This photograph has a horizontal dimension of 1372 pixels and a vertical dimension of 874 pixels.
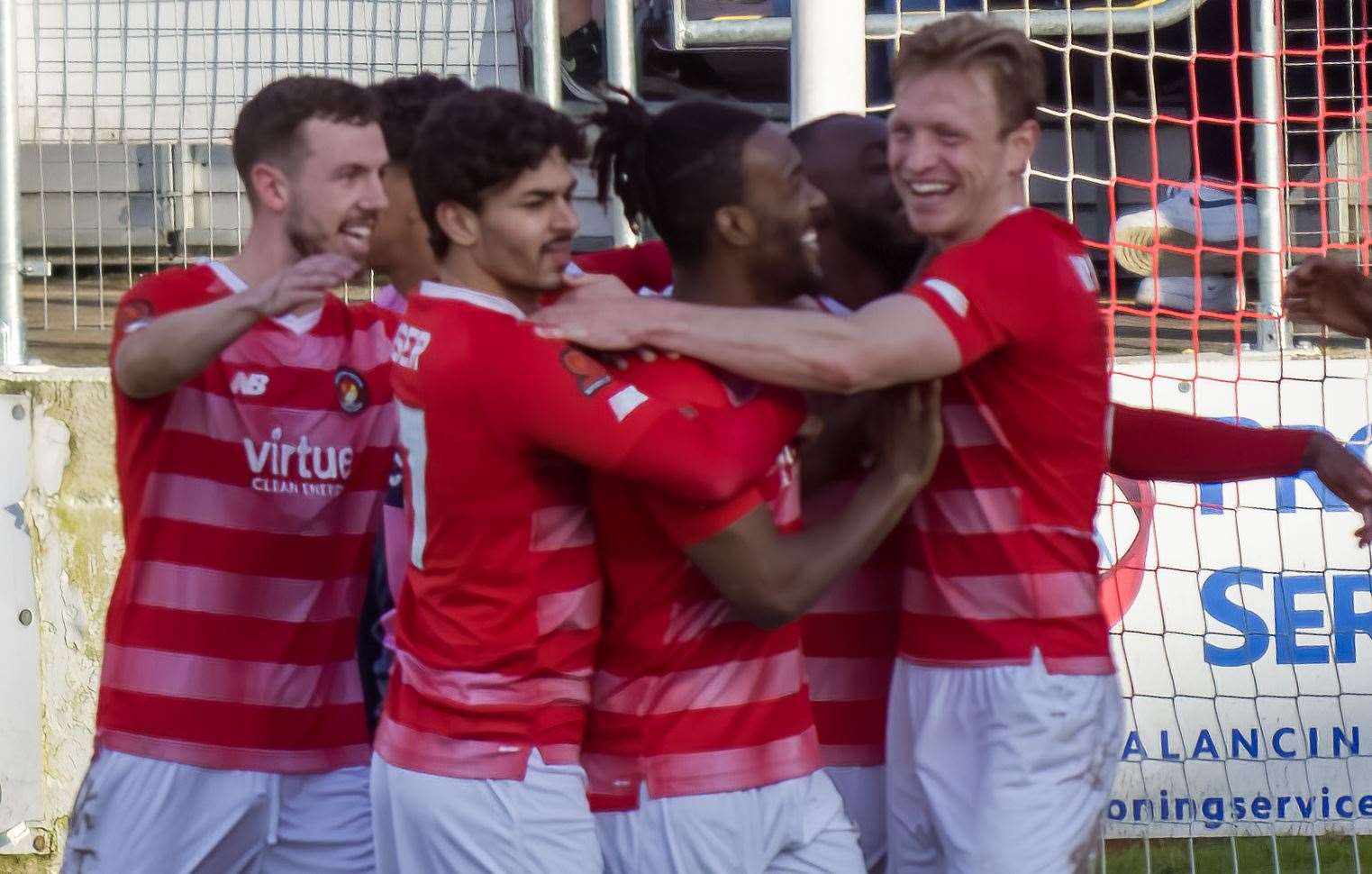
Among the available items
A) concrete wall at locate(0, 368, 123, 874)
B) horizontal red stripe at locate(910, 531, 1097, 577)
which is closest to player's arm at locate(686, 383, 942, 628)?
horizontal red stripe at locate(910, 531, 1097, 577)

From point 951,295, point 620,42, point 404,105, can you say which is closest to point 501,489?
point 951,295

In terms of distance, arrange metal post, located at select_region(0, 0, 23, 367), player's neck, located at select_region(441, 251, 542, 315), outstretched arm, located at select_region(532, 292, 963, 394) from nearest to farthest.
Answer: outstretched arm, located at select_region(532, 292, 963, 394)
player's neck, located at select_region(441, 251, 542, 315)
metal post, located at select_region(0, 0, 23, 367)

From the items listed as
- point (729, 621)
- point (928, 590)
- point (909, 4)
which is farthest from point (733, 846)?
point (909, 4)

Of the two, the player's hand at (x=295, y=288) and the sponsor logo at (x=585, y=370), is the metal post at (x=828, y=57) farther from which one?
the sponsor logo at (x=585, y=370)

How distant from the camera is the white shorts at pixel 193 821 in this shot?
3.27 m

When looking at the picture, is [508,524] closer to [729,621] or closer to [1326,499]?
[729,621]

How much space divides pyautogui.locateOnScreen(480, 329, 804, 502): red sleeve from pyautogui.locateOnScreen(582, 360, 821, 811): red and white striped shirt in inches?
3.3

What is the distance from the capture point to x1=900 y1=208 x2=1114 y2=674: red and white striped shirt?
2.77 metres

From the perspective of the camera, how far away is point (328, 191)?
3328mm

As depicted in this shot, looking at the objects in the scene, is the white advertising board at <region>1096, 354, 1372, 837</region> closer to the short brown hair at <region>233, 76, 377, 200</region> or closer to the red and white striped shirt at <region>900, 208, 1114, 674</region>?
the red and white striped shirt at <region>900, 208, 1114, 674</region>

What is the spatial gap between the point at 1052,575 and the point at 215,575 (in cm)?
152

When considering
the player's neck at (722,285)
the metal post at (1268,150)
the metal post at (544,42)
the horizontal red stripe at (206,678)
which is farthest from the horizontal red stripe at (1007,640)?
the metal post at (1268,150)

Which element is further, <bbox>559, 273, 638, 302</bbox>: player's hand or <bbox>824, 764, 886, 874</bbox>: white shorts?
<bbox>824, 764, 886, 874</bbox>: white shorts

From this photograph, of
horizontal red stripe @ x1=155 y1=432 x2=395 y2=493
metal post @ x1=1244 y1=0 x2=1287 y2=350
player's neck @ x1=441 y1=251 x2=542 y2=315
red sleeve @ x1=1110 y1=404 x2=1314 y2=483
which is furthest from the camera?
metal post @ x1=1244 y1=0 x2=1287 y2=350
